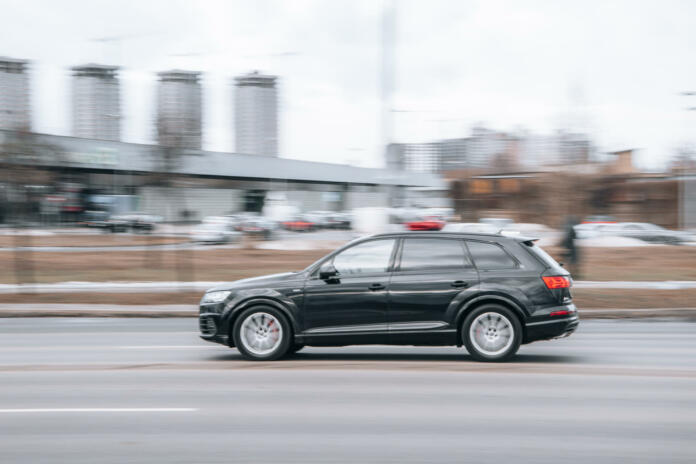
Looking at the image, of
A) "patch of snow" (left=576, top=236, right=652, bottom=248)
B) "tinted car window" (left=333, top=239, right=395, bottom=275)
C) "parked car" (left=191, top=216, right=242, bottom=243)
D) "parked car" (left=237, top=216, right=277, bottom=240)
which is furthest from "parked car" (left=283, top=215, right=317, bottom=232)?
"tinted car window" (left=333, top=239, right=395, bottom=275)

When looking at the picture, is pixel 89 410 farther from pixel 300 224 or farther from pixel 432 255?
pixel 300 224

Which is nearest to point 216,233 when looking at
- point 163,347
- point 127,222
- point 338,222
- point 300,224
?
point 127,222

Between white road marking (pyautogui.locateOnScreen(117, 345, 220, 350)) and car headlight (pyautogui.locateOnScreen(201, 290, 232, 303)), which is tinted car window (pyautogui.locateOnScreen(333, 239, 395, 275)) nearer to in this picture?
car headlight (pyautogui.locateOnScreen(201, 290, 232, 303))

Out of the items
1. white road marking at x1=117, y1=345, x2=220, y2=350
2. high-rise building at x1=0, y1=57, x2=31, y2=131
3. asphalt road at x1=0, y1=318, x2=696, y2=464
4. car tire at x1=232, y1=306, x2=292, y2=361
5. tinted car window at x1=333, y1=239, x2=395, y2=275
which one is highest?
high-rise building at x1=0, y1=57, x2=31, y2=131

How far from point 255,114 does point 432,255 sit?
6539 cm

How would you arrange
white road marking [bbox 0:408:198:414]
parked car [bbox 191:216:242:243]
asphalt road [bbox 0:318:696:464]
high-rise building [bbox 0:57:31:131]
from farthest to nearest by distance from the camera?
1. parked car [bbox 191:216:242:243]
2. high-rise building [bbox 0:57:31:131]
3. white road marking [bbox 0:408:198:414]
4. asphalt road [bbox 0:318:696:464]

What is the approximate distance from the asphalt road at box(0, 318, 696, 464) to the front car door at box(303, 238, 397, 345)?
346mm

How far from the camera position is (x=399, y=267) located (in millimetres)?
8789

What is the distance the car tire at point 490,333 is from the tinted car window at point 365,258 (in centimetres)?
120

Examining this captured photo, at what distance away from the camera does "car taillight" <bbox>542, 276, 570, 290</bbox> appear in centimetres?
859

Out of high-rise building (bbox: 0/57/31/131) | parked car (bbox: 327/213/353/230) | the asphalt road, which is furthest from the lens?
parked car (bbox: 327/213/353/230)

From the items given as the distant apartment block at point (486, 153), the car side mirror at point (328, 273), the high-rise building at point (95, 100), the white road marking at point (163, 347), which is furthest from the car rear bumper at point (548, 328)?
the high-rise building at point (95, 100)

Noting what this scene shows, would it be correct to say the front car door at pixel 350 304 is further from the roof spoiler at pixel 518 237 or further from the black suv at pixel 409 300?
the roof spoiler at pixel 518 237

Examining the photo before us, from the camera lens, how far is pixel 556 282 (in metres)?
8.63
